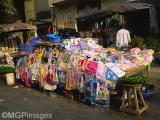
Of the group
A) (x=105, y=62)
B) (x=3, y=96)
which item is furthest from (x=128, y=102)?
(x=3, y=96)

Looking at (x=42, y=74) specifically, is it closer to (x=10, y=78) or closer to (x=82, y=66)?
(x=82, y=66)

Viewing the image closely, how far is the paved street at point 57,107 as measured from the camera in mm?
7258

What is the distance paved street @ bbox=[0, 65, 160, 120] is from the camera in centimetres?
726

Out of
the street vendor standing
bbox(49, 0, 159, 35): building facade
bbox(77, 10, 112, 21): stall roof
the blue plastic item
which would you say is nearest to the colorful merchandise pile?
the blue plastic item

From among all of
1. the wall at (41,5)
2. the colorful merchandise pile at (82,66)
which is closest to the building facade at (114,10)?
the wall at (41,5)

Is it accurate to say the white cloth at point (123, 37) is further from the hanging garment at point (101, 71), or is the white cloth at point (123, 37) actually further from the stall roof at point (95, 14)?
the hanging garment at point (101, 71)

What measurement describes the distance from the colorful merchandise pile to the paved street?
337 mm

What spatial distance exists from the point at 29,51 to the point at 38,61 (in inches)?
33.5

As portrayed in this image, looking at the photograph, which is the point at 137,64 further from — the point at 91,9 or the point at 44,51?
the point at 91,9

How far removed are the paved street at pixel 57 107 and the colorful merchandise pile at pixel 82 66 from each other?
0.34 meters

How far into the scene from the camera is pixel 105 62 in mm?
8055

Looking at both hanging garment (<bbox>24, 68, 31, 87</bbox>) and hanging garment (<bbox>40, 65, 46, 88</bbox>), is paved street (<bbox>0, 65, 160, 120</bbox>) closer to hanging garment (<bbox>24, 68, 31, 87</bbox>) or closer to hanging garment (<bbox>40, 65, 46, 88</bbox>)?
hanging garment (<bbox>24, 68, 31, 87</bbox>)

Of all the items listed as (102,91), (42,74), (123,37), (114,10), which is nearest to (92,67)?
(102,91)

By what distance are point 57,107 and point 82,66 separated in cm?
122
